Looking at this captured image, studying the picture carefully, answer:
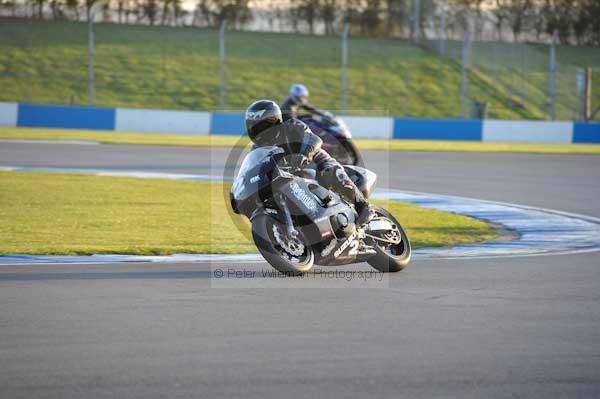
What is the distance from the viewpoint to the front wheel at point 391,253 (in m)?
8.57

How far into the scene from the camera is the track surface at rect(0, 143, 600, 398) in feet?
16.2

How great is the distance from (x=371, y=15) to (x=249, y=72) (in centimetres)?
1060

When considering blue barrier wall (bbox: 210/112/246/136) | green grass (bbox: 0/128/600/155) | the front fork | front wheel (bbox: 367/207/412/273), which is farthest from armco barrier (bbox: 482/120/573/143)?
the front fork

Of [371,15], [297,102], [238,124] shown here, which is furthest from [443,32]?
[297,102]

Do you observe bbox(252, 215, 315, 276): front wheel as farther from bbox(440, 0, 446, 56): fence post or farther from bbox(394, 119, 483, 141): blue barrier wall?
bbox(440, 0, 446, 56): fence post

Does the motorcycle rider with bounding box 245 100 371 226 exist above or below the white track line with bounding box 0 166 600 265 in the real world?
above

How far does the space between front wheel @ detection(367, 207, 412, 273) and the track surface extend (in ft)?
0.48

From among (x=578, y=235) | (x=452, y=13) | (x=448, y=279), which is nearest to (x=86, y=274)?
(x=448, y=279)

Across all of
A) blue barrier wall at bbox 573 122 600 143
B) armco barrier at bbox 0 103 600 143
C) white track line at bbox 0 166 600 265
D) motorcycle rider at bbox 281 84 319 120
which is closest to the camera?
white track line at bbox 0 166 600 265

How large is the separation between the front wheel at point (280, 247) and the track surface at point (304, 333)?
170mm

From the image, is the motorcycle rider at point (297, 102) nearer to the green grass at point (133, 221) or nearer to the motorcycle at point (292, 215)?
the green grass at point (133, 221)

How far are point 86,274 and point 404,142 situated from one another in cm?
2477

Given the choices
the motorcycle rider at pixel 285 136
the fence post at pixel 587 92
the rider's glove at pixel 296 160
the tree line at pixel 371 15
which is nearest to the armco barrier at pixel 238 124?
the fence post at pixel 587 92

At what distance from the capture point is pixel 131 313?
665 centimetres
